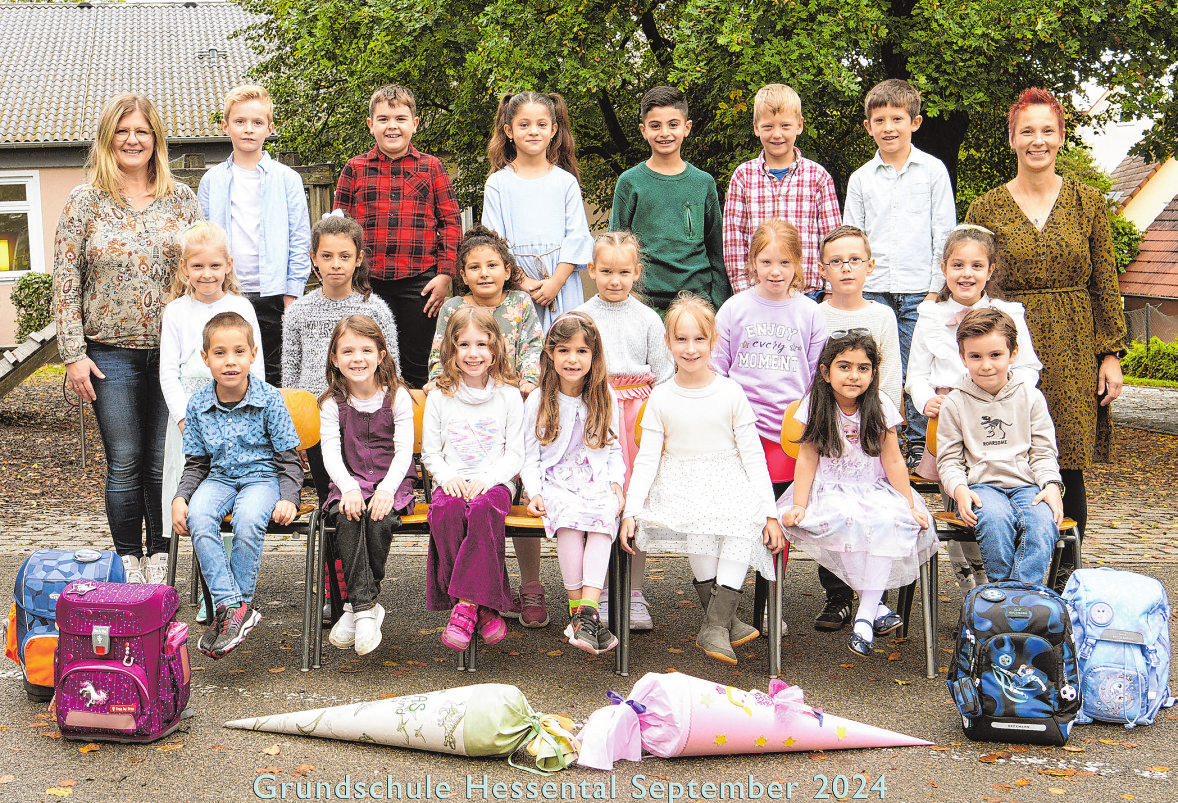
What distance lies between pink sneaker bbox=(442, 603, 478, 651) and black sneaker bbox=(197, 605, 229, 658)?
851mm

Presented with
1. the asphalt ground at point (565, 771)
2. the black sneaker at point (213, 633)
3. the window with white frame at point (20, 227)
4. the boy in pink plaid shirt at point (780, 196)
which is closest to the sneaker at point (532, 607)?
the asphalt ground at point (565, 771)

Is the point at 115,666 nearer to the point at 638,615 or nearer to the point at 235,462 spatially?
the point at 235,462

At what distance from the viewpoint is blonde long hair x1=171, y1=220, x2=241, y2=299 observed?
4945 mm

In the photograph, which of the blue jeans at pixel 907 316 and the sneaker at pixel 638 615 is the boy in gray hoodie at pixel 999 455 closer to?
the blue jeans at pixel 907 316

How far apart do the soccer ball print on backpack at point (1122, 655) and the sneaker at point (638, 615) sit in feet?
6.00

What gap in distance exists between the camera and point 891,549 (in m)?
4.30

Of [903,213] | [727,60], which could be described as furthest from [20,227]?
[903,213]

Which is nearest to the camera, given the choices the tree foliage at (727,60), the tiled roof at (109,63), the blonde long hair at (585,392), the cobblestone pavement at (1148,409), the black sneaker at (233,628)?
the black sneaker at (233,628)

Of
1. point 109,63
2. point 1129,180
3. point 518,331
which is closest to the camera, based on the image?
point 518,331

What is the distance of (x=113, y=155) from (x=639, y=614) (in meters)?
3.20

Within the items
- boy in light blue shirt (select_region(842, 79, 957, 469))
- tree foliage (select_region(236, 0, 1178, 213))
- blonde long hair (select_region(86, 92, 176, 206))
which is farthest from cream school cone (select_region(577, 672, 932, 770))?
tree foliage (select_region(236, 0, 1178, 213))

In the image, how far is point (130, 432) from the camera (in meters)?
5.01

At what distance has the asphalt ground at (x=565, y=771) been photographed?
339 centimetres

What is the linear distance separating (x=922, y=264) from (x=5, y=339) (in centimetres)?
2092
